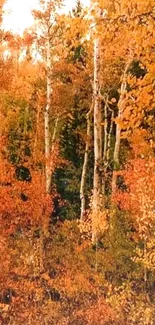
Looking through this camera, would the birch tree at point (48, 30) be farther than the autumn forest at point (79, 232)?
Yes

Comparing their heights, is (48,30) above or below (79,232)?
above

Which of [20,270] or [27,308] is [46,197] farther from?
[27,308]

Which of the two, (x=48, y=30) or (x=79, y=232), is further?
(x=48, y=30)

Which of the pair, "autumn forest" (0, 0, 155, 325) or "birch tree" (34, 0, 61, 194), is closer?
"autumn forest" (0, 0, 155, 325)

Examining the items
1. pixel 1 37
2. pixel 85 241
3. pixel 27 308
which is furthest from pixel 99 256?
pixel 1 37

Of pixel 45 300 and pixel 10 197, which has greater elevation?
pixel 10 197

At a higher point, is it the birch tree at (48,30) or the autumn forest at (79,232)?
the birch tree at (48,30)

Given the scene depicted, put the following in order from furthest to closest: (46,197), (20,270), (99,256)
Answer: (46,197)
(20,270)
(99,256)

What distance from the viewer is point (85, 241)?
1606 cm

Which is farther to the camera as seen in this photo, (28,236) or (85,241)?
(28,236)

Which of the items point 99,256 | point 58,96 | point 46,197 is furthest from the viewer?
point 58,96

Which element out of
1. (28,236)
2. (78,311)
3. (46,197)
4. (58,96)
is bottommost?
(78,311)

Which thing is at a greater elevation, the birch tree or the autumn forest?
the birch tree

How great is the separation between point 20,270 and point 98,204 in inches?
146
